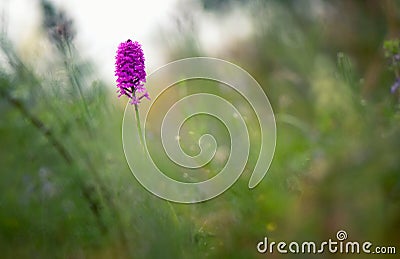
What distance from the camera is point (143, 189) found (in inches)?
54.4

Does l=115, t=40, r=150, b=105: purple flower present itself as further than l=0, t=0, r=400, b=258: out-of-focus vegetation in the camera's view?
Yes

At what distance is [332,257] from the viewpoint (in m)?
1.00

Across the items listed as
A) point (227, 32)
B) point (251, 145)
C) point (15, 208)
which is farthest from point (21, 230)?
point (227, 32)

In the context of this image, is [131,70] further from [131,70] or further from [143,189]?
[143,189]

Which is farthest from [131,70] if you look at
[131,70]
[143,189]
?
[143,189]

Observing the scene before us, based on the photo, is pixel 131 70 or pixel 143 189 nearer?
pixel 131 70

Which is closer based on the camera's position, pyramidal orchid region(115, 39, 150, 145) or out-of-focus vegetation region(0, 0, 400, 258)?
out-of-focus vegetation region(0, 0, 400, 258)

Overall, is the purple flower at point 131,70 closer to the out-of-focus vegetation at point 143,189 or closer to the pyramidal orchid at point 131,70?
the pyramidal orchid at point 131,70

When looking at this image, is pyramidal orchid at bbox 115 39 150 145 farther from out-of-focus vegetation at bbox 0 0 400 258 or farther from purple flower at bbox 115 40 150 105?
out-of-focus vegetation at bbox 0 0 400 258

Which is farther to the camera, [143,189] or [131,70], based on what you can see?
[143,189]

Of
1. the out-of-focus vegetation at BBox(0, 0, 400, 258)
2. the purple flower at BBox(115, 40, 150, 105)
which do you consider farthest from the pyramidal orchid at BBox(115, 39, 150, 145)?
the out-of-focus vegetation at BBox(0, 0, 400, 258)

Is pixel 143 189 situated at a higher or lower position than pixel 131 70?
lower

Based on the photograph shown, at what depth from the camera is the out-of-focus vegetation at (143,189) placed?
3.40ft

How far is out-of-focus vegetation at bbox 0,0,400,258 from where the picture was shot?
40.8 inches
